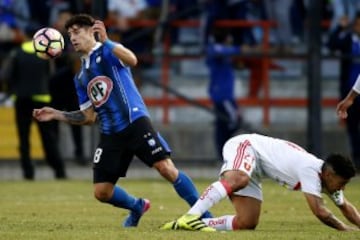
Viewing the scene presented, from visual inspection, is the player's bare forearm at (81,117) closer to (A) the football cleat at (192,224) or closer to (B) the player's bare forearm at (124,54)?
(B) the player's bare forearm at (124,54)

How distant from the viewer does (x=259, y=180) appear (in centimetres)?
1281

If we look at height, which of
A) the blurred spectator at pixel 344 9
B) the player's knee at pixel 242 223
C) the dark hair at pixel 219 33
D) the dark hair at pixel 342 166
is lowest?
the dark hair at pixel 219 33

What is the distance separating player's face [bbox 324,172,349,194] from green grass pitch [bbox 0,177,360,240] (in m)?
0.41

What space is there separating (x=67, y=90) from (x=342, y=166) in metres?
12.2

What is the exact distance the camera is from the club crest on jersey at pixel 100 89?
13.1m

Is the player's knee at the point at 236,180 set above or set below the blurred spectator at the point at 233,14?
above

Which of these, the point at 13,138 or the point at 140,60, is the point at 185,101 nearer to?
the point at 140,60

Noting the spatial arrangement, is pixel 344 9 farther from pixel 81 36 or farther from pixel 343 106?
pixel 81 36

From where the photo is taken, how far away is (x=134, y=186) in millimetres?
20219

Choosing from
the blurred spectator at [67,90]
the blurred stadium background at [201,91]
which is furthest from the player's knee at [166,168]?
the blurred spectator at [67,90]

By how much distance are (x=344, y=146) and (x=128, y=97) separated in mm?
11132

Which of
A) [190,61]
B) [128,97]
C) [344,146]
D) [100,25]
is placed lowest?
[344,146]

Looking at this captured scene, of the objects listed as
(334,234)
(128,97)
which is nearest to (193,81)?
(128,97)

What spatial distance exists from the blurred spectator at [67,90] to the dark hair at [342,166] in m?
11.8
